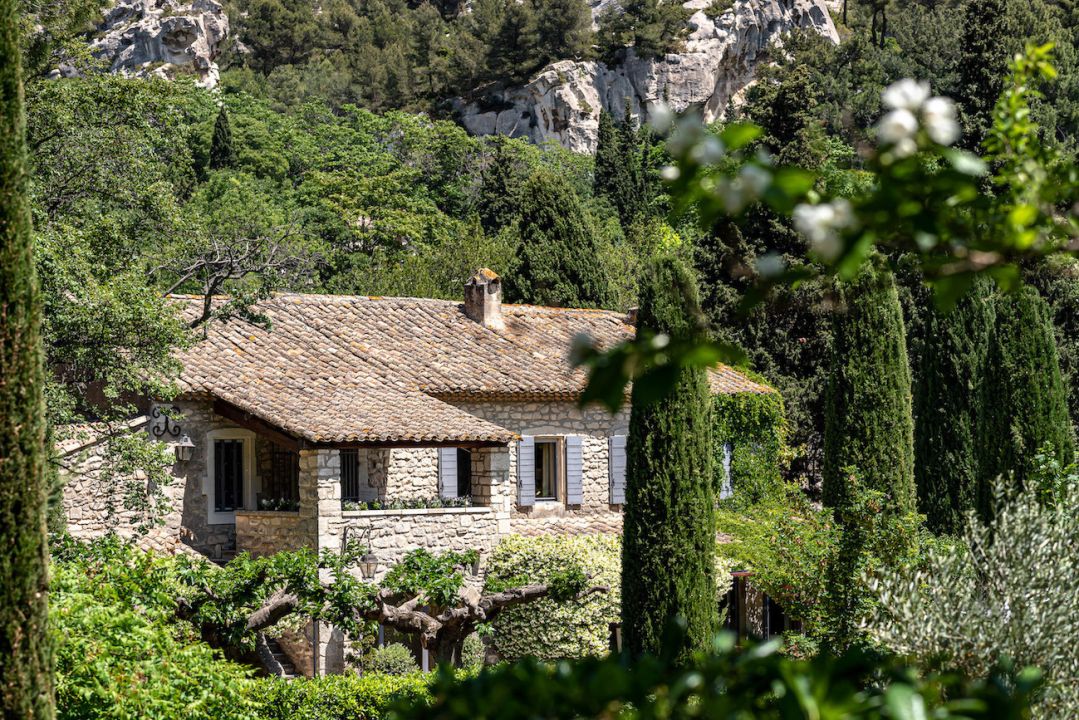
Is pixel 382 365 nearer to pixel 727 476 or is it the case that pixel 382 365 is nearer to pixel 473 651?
pixel 473 651

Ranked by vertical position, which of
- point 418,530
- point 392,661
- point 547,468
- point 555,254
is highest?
point 555,254

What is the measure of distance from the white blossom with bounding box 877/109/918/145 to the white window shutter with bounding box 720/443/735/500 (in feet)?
70.8

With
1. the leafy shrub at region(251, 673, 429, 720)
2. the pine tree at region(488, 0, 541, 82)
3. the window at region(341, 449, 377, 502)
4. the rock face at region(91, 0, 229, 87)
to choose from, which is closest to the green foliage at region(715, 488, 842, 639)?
the leafy shrub at region(251, 673, 429, 720)

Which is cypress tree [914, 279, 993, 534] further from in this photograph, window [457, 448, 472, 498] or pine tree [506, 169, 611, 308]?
pine tree [506, 169, 611, 308]

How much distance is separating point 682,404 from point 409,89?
68213 mm

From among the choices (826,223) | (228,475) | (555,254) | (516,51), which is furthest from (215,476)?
(516,51)

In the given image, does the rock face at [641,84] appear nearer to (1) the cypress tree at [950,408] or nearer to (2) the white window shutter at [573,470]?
(1) the cypress tree at [950,408]

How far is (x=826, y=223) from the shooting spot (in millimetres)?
3031

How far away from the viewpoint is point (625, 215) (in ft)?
180

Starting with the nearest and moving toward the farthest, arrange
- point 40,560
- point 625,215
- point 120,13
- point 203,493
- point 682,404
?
point 40,560 < point 682,404 < point 203,493 < point 625,215 < point 120,13

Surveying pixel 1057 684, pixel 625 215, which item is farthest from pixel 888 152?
→ pixel 625 215

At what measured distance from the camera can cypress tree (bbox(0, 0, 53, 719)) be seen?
8023mm

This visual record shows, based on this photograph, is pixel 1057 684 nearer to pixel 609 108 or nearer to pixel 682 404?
pixel 682 404

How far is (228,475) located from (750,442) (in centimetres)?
948
